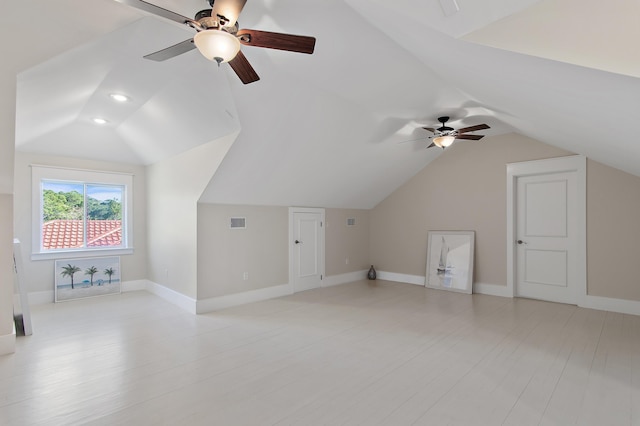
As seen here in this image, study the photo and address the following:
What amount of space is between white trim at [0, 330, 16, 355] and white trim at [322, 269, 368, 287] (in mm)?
4491

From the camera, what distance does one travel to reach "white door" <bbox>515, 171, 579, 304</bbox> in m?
4.88

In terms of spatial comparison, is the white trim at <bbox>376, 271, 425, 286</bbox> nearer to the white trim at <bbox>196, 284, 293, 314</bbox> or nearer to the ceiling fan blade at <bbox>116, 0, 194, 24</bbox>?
the white trim at <bbox>196, 284, 293, 314</bbox>

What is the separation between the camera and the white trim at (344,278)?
21.1ft

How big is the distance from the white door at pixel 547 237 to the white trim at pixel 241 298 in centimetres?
409

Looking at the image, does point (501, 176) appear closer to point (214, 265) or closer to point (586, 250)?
point (586, 250)

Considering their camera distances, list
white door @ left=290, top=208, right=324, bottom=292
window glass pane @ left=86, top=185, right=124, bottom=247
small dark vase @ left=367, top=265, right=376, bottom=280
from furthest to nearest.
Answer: small dark vase @ left=367, top=265, right=376, bottom=280
white door @ left=290, top=208, right=324, bottom=292
window glass pane @ left=86, top=185, right=124, bottom=247

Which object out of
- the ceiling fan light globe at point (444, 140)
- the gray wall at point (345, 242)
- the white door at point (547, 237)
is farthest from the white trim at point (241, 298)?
the white door at point (547, 237)

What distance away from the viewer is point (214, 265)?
4.73 meters

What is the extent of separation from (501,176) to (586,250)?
1.67 metres

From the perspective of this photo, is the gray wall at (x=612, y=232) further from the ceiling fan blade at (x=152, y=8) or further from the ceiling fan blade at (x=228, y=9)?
the ceiling fan blade at (x=152, y=8)

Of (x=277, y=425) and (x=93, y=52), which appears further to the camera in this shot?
(x=93, y=52)

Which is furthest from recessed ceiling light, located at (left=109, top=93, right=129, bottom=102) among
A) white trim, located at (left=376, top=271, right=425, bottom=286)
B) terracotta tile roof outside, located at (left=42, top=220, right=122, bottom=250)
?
white trim, located at (left=376, top=271, right=425, bottom=286)

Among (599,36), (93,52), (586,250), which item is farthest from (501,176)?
(93,52)

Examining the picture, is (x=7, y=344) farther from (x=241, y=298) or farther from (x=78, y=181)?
(x=78, y=181)
